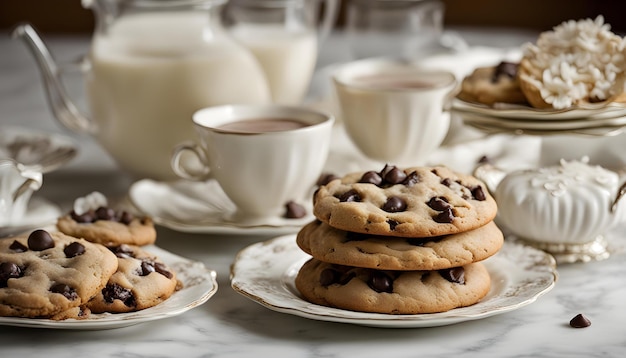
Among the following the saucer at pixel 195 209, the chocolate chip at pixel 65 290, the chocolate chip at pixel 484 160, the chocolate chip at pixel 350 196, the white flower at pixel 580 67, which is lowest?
the saucer at pixel 195 209

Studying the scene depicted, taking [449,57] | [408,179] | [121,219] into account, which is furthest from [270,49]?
[408,179]

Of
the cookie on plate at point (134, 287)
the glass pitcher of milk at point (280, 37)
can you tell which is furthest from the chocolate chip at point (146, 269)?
the glass pitcher of milk at point (280, 37)

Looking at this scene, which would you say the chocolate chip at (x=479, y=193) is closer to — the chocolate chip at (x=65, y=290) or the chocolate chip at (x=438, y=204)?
the chocolate chip at (x=438, y=204)

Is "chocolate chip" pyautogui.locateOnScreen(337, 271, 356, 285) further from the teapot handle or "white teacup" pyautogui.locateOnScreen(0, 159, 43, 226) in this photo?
"white teacup" pyautogui.locateOnScreen(0, 159, 43, 226)

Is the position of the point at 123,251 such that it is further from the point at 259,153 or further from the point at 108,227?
the point at 259,153

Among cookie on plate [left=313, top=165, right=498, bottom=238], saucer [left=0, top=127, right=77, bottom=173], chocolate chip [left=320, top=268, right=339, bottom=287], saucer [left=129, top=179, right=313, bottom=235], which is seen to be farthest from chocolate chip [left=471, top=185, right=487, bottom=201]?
saucer [left=0, top=127, right=77, bottom=173]

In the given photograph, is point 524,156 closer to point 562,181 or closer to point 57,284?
point 562,181

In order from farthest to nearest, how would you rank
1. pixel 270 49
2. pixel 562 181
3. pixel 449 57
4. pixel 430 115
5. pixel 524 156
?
pixel 449 57 → pixel 270 49 → pixel 524 156 → pixel 430 115 → pixel 562 181
